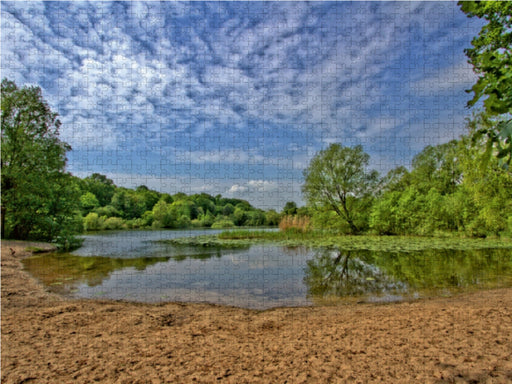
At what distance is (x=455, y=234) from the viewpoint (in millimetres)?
21562

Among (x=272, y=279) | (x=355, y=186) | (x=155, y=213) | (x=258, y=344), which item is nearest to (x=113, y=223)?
(x=155, y=213)

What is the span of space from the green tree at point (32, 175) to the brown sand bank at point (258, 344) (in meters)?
14.1

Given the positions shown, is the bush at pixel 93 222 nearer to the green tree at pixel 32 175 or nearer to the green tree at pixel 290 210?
the green tree at pixel 32 175

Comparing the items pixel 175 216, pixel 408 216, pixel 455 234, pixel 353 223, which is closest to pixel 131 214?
pixel 175 216

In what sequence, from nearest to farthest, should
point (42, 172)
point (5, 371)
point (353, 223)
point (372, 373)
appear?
point (372, 373) < point (5, 371) < point (42, 172) < point (353, 223)

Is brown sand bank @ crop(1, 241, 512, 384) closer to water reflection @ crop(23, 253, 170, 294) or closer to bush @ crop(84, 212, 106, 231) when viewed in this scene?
water reflection @ crop(23, 253, 170, 294)

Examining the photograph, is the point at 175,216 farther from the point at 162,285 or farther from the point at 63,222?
the point at 162,285

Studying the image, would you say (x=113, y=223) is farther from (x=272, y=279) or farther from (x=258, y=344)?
(x=258, y=344)

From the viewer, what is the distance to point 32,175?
1580 cm

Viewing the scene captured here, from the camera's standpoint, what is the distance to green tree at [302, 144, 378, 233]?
2620 centimetres

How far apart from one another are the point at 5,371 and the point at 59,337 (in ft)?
2.79

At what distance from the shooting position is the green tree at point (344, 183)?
2620 centimetres

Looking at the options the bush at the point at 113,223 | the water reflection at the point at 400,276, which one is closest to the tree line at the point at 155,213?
the bush at the point at 113,223

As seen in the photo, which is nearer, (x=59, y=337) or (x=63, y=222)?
(x=59, y=337)
